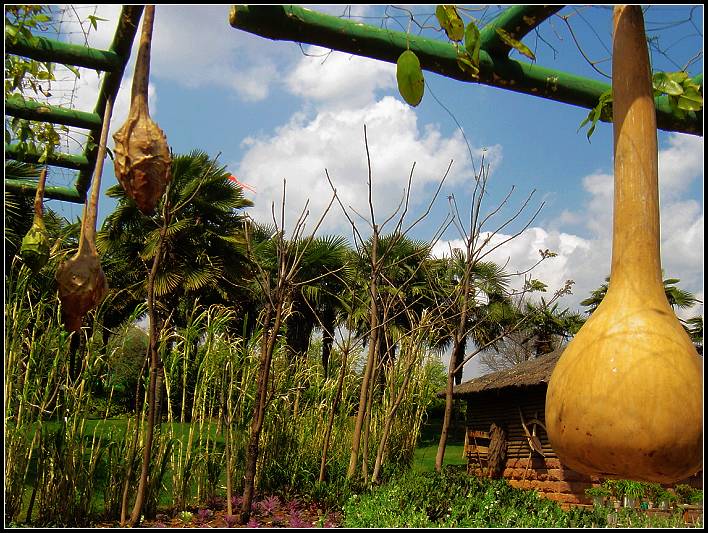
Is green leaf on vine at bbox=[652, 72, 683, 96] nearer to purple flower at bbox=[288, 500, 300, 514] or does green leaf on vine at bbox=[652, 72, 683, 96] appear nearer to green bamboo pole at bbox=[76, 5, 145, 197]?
green bamboo pole at bbox=[76, 5, 145, 197]

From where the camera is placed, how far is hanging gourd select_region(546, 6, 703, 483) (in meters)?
0.73

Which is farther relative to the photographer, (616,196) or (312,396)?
(312,396)

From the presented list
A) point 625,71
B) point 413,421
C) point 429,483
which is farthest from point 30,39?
point 413,421

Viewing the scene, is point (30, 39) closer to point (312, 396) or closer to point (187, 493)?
point (187, 493)

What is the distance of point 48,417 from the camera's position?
492 cm

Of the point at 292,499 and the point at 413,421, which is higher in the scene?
the point at 413,421

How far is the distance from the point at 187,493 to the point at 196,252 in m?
7.86

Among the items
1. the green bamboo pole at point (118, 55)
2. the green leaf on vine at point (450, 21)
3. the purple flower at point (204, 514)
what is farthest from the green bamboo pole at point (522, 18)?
the purple flower at point (204, 514)

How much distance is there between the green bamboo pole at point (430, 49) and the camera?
5.27ft

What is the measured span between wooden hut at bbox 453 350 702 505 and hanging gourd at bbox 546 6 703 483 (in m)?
9.86

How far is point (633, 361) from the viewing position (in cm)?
74

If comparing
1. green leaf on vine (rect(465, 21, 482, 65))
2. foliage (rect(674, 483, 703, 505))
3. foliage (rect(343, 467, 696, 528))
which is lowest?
foliage (rect(674, 483, 703, 505))

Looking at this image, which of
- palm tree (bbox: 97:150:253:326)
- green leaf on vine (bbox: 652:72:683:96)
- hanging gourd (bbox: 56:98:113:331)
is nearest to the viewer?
hanging gourd (bbox: 56:98:113:331)

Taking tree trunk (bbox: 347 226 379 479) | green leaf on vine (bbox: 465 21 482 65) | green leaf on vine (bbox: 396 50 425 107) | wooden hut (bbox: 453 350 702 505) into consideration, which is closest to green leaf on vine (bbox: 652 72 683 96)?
green leaf on vine (bbox: 465 21 482 65)
